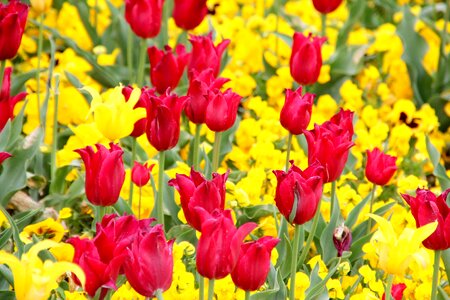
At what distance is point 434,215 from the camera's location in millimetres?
2047

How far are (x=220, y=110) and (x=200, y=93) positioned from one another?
0.11 metres

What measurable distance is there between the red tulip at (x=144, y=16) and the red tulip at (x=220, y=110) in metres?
0.85

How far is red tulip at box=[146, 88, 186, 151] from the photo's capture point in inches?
91.2

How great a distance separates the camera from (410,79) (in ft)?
14.4

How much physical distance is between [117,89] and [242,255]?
600 mm

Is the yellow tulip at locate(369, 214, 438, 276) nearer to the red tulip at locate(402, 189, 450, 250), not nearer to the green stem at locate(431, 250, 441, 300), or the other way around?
the red tulip at locate(402, 189, 450, 250)

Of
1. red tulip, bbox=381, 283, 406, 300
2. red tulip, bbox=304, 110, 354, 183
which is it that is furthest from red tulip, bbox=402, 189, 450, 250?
red tulip, bbox=304, 110, 354, 183

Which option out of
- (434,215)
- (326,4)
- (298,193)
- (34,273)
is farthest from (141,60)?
(34,273)

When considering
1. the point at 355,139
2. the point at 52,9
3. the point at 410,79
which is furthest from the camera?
Result: the point at 52,9

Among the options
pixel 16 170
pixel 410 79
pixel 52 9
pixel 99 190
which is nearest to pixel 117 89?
pixel 99 190

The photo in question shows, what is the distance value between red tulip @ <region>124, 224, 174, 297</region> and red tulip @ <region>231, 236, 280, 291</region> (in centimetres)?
15

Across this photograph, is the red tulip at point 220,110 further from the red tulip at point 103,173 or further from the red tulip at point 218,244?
the red tulip at point 218,244

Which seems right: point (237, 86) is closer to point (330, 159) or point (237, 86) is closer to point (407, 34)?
point (407, 34)

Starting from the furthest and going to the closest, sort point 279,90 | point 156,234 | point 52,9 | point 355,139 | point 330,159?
point 52,9 → point 279,90 → point 355,139 → point 330,159 → point 156,234
